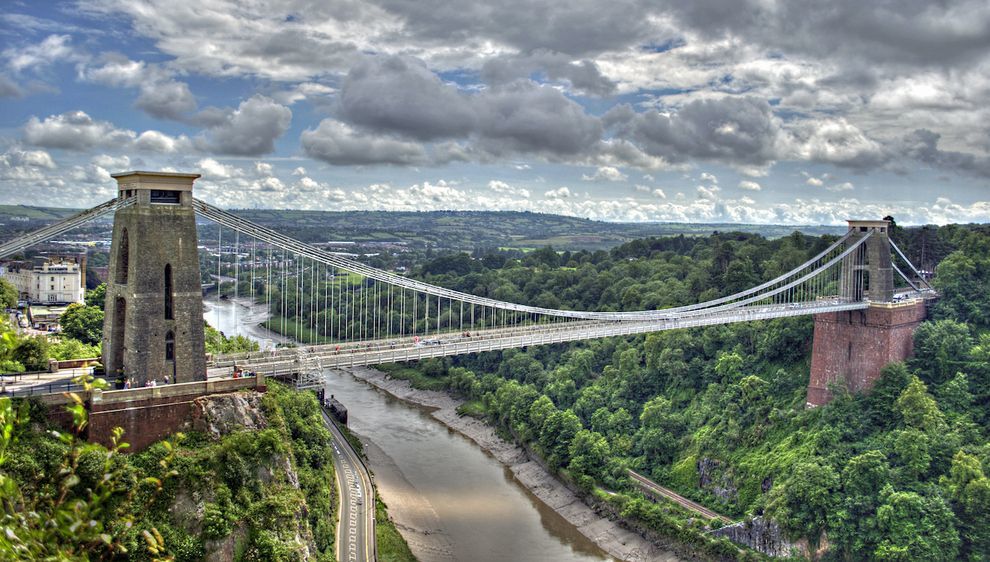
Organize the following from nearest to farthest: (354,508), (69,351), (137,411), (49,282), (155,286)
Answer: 1. (137,411)
2. (155,286)
3. (354,508)
4. (69,351)
5. (49,282)

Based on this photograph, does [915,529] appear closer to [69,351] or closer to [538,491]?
[538,491]

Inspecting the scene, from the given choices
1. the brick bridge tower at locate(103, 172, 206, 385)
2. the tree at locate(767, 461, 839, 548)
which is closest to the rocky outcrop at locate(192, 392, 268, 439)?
the brick bridge tower at locate(103, 172, 206, 385)

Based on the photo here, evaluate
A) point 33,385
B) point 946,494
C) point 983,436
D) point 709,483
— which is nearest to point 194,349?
point 33,385

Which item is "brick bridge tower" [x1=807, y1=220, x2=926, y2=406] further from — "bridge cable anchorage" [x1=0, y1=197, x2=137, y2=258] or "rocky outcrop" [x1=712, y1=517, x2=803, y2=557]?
"bridge cable anchorage" [x1=0, y1=197, x2=137, y2=258]

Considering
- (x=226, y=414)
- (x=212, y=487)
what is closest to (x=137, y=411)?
(x=226, y=414)

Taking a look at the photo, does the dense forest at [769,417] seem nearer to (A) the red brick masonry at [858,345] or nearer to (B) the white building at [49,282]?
(A) the red brick masonry at [858,345]

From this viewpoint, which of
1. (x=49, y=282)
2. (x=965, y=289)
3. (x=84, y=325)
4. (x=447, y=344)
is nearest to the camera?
(x=447, y=344)

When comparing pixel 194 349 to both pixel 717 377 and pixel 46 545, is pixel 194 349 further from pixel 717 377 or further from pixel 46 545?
pixel 717 377
